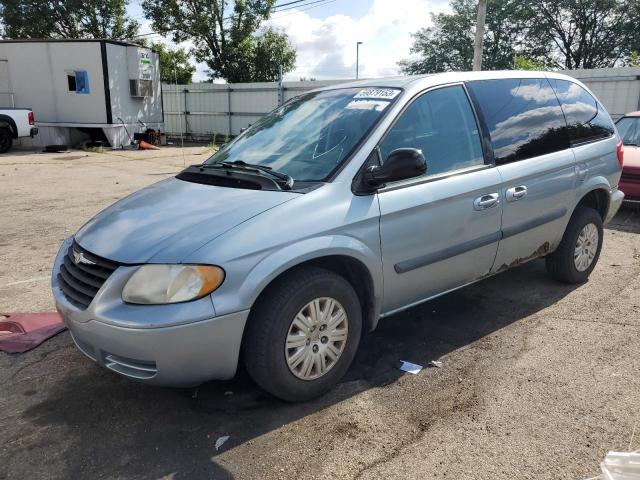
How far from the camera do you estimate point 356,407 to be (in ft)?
9.81

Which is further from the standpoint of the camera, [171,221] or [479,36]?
[479,36]

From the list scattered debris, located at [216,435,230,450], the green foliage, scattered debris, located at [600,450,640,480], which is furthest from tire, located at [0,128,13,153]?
the green foliage

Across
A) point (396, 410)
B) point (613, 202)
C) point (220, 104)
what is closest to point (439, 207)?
point (396, 410)

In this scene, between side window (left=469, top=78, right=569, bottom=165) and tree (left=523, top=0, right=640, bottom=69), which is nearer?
side window (left=469, top=78, right=569, bottom=165)

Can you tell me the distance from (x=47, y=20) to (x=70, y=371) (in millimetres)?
34697

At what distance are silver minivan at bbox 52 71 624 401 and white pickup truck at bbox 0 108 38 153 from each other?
15588 millimetres

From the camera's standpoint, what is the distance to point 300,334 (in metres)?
2.86

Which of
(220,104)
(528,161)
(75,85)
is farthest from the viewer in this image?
(220,104)

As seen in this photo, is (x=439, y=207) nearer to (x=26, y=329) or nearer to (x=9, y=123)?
(x=26, y=329)

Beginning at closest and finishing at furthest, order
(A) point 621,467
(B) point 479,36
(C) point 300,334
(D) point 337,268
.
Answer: (A) point 621,467
(C) point 300,334
(D) point 337,268
(B) point 479,36

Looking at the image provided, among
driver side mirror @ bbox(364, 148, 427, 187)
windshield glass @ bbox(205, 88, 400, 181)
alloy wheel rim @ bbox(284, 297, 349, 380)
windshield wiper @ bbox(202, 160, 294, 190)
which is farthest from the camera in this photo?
windshield glass @ bbox(205, 88, 400, 181)

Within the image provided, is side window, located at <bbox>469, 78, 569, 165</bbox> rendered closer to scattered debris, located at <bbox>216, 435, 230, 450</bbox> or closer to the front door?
the front door

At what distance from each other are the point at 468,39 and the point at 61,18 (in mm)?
26649

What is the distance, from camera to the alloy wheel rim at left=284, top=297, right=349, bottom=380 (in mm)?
2844
